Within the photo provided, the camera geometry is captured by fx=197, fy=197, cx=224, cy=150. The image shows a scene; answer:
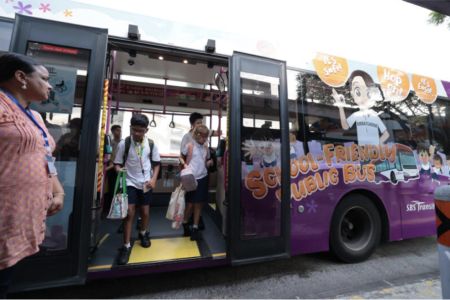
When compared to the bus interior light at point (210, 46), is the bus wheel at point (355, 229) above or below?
below

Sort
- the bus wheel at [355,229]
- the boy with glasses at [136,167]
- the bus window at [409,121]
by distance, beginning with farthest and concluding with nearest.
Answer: the bus window at [409,121] < the bus wheel at [355,229] < the boy with glasses at [136,167]

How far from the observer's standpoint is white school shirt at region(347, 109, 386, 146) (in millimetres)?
2840

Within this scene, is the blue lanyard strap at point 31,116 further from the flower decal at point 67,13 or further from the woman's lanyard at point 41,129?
the flower decal at point 67,13

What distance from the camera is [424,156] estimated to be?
319cm

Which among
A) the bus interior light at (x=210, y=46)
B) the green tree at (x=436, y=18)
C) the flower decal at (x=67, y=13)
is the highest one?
the green tree at (x=436, y=18)

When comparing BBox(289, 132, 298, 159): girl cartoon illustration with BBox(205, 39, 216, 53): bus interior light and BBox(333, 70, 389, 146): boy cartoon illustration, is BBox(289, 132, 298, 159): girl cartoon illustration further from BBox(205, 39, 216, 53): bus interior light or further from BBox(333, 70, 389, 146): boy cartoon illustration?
BBox(205, 39, 216, 53): bus interior light

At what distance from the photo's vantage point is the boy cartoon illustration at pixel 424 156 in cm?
315

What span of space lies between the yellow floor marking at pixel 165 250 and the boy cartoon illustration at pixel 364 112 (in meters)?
2.71

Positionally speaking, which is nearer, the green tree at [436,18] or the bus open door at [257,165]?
the bus open door at [257,165]

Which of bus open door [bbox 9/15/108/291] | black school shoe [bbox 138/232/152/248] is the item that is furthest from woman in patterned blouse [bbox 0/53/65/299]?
black school shoe [bbox 138/232/152/248]

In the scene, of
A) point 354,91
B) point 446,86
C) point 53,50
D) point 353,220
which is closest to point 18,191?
point 53,50

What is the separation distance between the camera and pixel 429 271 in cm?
280

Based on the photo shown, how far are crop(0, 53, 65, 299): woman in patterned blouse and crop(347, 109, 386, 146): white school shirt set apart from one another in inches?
132

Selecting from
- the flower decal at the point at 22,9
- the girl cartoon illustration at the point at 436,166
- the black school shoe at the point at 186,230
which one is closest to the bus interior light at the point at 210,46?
the flower decal at the point at 22,9
